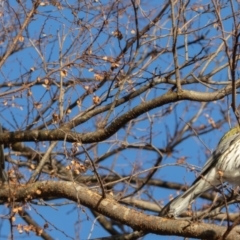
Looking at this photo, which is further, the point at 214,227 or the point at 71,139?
the point at 71,139

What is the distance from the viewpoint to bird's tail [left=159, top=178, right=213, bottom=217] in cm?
556

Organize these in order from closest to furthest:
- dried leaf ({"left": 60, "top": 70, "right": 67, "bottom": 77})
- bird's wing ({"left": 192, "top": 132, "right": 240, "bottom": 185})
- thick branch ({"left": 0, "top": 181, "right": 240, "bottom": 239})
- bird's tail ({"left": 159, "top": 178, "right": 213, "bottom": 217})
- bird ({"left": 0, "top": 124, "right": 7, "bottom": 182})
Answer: thick branch ({"left": 0, "top": 181, "right": 240, "bottom": 239}), bird's tail ({"left": 159, "top": 178, "right": 213, "bottom": 217}), dried leaf ({"left": 60, "top": 70, "right": 67, "bottom": 77}), bird ({"left": 0, "top": 124, "right": 7, "bottom": 182}), bird's wing ({"left": 192, "top": 132, "right": 240, "bottom": 185})

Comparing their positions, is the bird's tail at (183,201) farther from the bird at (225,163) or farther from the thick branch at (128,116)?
the thick branch at (128,116)

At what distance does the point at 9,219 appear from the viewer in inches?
220

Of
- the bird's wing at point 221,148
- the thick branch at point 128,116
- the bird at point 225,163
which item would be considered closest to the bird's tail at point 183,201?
the bird at point 225,163

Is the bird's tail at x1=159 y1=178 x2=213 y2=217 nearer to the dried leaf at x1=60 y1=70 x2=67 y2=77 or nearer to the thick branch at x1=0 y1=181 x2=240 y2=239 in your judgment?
the thick branch at x1=0 y1=181 x2=240 y2=239

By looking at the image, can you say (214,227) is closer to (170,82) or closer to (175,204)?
(175,204)

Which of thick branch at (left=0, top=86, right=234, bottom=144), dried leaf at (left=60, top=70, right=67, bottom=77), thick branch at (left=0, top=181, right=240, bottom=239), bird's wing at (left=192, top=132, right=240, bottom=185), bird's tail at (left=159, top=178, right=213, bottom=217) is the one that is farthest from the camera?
bird's wing at (left=192, top=132, right=240, bottom=185)

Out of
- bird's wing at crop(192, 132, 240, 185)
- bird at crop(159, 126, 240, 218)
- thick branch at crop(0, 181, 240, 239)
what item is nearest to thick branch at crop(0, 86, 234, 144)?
thick branch at crop(0, 181, 240, 239)

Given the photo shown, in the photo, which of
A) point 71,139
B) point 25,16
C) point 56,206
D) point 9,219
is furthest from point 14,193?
point 25,16

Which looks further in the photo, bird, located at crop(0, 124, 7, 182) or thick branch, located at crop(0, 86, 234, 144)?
bird, located at crop(0, 124, 7, 182)

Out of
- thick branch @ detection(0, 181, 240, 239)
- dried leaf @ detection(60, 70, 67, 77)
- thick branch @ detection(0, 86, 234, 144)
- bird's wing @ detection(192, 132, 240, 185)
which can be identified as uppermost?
dried leaf @ detection(60, 70, 67, 77)

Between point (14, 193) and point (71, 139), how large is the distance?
2.19ft

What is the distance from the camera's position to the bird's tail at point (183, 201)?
5561mm
